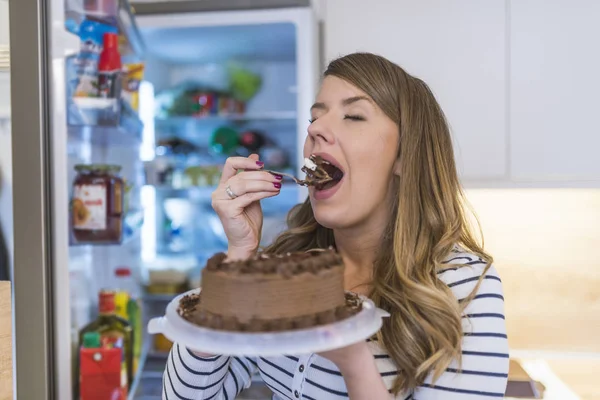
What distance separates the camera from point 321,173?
110cm

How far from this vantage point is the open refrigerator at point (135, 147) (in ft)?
3.47

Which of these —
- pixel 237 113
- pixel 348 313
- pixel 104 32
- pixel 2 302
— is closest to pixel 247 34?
pixel 237 113

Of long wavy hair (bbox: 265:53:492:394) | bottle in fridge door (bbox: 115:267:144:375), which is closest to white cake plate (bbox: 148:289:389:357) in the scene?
long wavy hair (bbox: 265:53:492:394)

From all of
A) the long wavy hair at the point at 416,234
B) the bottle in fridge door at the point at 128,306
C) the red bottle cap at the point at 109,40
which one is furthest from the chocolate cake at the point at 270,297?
the bottle in fridge door at the point at 128,306

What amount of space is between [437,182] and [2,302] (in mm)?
870

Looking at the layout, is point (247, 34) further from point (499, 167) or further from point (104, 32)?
point (499, 167)

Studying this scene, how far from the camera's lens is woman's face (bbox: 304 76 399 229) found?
1.11 m

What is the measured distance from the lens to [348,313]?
31.3 inches

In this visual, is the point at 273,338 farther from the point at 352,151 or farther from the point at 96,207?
the point at 96,207

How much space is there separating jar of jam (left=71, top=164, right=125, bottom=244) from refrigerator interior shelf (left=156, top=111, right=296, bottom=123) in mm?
826

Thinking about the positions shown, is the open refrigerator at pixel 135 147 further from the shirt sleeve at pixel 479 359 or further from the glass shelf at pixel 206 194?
the shirt sleeve at pixel 479 359

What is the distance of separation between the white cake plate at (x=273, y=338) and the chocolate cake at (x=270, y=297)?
21 mm

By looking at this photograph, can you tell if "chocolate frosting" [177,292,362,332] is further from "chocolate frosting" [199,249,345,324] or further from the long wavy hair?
the long wavy hair

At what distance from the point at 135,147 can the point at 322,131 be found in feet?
4.24
